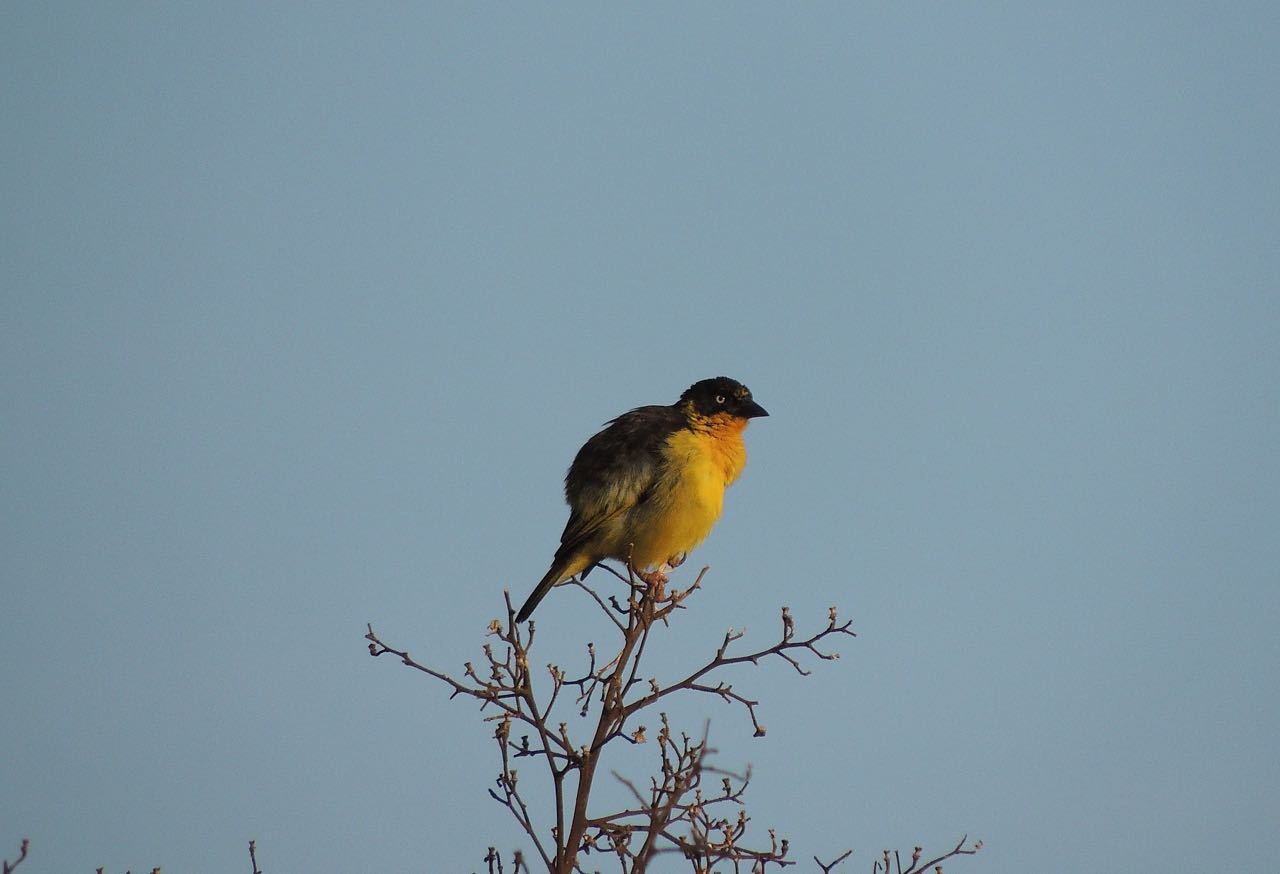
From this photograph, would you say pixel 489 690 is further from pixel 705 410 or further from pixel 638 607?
pixel 705 410

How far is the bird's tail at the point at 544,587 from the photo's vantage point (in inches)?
297

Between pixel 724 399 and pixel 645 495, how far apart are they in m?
0.97

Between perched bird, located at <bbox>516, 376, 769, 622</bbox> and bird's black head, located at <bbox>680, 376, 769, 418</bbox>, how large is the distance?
0.49 ft

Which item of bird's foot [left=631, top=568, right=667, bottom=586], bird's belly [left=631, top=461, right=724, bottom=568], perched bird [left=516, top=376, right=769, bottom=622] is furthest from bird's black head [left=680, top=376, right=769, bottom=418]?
bird's foot [left=631, top=568, right=667, bottom=586]

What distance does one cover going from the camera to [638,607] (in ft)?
18.7

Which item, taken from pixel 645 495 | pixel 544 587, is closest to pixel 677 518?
A: pixel 645 495

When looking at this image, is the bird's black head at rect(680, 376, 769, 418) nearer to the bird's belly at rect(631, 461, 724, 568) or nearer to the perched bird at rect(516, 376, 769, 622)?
the perched bird at rect(516, 376, 769, 622)

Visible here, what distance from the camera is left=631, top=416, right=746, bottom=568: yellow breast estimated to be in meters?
7.66

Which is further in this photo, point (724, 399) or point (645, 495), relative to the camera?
point (724, 399)

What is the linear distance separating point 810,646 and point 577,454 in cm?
341

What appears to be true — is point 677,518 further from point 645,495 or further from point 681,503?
point 645,495

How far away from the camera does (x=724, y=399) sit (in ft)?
27.1

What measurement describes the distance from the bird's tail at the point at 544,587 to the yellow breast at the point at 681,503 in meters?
0.46

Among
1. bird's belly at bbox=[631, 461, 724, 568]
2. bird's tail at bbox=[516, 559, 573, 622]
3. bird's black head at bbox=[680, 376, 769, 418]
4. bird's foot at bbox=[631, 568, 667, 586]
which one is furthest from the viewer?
bird's black head at bbox=[680, 376, 769, 418]
